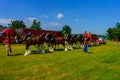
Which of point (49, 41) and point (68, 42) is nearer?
point (49, 41)

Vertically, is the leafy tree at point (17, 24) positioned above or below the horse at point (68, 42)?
above

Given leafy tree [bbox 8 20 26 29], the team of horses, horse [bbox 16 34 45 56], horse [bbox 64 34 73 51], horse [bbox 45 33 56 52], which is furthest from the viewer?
leafy tree [bbox 8 20 26 29]

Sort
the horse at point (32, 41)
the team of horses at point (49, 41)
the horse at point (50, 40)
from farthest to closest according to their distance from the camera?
the horse at point (50, 40) → the team of horses at point (49, 41) → the horse at point (32, 41)

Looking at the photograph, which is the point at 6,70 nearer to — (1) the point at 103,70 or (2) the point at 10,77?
(2) the point at 10,77

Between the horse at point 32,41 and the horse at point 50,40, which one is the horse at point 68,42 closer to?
the horse at point 50,40

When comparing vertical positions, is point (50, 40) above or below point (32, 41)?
above

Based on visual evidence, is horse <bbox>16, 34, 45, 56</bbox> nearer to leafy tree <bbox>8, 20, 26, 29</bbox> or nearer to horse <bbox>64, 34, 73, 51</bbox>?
horse <bbox>64, 34, 73, 51</bbox>

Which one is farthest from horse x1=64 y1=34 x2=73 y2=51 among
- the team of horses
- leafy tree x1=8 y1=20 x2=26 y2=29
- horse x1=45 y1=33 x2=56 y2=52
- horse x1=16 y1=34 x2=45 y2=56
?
leafy tree x1=8 y1=20 x2=26 y2=29

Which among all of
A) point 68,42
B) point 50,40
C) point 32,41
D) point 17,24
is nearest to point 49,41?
point 50,40

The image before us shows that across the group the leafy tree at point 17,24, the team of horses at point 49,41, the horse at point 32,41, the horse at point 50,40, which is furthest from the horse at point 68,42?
the leafy tree at point 17,24

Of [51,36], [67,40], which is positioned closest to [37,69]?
[51,36]

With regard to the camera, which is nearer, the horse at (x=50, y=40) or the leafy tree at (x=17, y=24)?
the horse at (x=50, y=40)

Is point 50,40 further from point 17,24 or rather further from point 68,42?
point 17,24

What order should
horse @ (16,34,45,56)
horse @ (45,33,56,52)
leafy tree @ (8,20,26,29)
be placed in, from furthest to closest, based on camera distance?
1. leafy tree @ (8,20,26,29)
2. horse @ (45,33,56,52)
3. horse @ (16,34,45,56)
